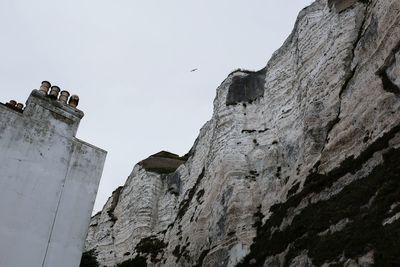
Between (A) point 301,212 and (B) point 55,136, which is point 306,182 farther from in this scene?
(B) point 55,136

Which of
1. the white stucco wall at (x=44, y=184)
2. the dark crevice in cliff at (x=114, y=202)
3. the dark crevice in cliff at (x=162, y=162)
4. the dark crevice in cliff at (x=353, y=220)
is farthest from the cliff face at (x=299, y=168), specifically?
the white stucco wall at (x=44, y=184)

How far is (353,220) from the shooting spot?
68.1 feet

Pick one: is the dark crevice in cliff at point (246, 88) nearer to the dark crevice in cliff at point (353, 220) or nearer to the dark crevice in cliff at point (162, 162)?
the dark crevice in cliff at point (162, 162)

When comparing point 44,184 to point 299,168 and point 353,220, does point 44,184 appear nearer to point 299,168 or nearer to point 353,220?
point 353,220

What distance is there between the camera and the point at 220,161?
39.0 m

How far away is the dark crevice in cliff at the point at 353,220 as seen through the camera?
18.4 m

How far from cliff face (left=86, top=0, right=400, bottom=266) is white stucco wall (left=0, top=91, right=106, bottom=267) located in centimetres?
1028

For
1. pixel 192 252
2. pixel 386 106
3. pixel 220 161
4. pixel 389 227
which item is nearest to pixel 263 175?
pixel 220 161

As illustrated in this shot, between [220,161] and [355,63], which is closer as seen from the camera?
[355,63]

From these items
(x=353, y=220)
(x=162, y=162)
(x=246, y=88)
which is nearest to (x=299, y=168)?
(x=353, y=220)

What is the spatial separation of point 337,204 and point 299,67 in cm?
1604

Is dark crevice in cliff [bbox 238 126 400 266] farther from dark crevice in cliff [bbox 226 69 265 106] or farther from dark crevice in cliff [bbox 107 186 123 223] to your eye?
dark crevice in cliff [bbox 107 186 123 223]

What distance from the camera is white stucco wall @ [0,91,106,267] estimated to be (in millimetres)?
16141

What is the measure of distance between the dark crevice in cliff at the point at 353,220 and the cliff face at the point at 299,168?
6 centimetres
